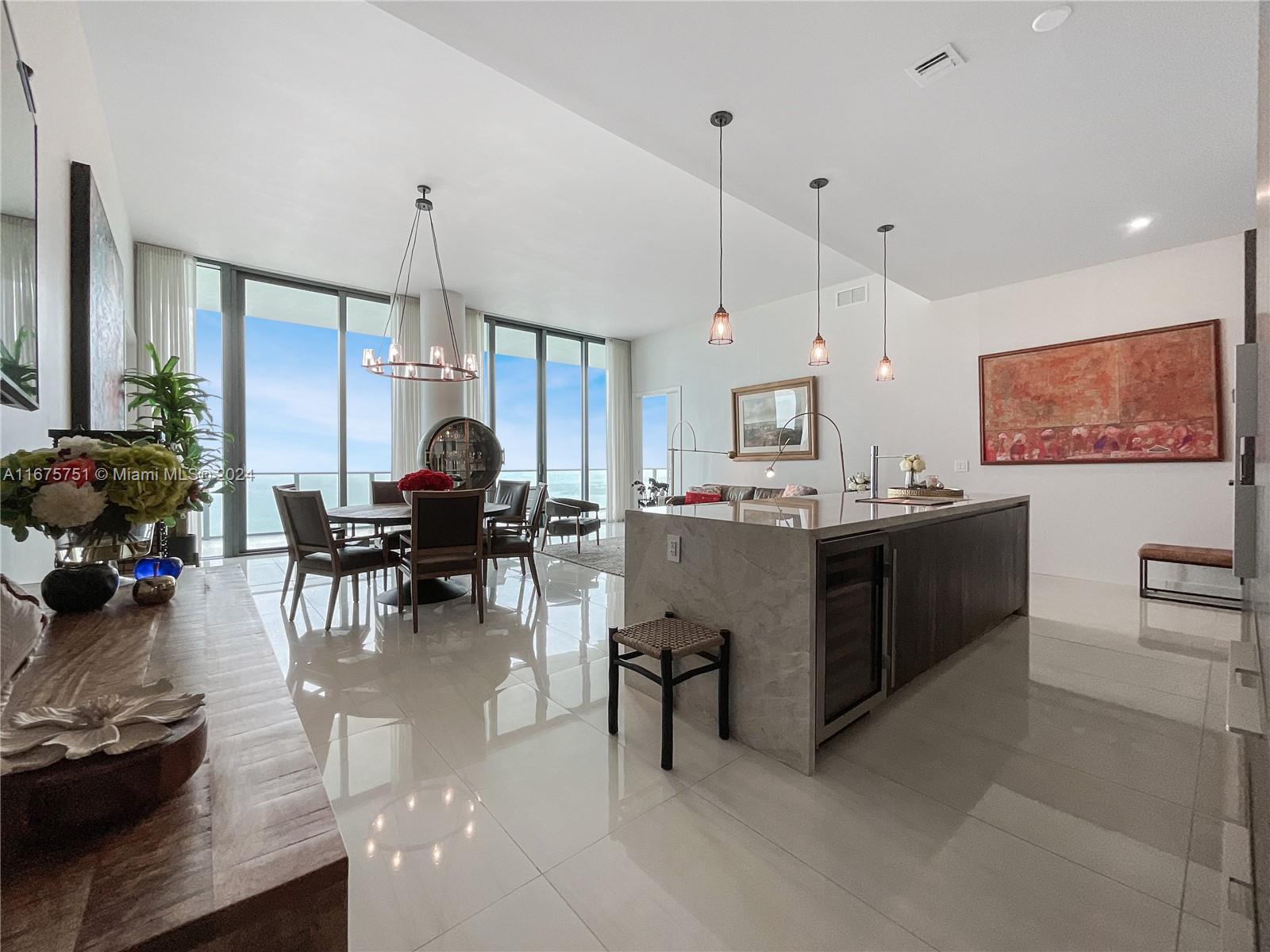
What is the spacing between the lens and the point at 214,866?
58 cm

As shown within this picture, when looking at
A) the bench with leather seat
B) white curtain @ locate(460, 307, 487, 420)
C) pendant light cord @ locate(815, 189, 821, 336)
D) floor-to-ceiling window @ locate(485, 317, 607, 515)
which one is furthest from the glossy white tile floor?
floor-to-ceiling window @ locate(485, 317, 607, 515)

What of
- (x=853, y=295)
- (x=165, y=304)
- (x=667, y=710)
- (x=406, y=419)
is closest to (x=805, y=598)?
(x=667, y=710)

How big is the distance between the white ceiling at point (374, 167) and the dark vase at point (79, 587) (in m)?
2.72

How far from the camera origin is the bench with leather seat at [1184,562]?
3.87 m

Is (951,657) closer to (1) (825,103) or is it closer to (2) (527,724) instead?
(2) (527,724)

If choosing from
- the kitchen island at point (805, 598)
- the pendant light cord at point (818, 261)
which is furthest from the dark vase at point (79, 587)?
the pendant light cord at point (818, 261)

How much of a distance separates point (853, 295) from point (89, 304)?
6.71 metres

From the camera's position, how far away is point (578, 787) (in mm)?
1809

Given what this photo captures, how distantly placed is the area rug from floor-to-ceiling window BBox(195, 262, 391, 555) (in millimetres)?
2493

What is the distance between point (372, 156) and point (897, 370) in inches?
218

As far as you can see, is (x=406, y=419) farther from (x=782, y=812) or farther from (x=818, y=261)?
(x=782, y=812)

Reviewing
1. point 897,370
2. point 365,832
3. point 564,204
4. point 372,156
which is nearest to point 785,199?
point 564,204

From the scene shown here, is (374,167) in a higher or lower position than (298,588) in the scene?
higher

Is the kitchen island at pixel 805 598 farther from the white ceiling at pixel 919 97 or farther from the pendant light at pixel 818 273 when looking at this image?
the white ceiling at pixel 919 97
